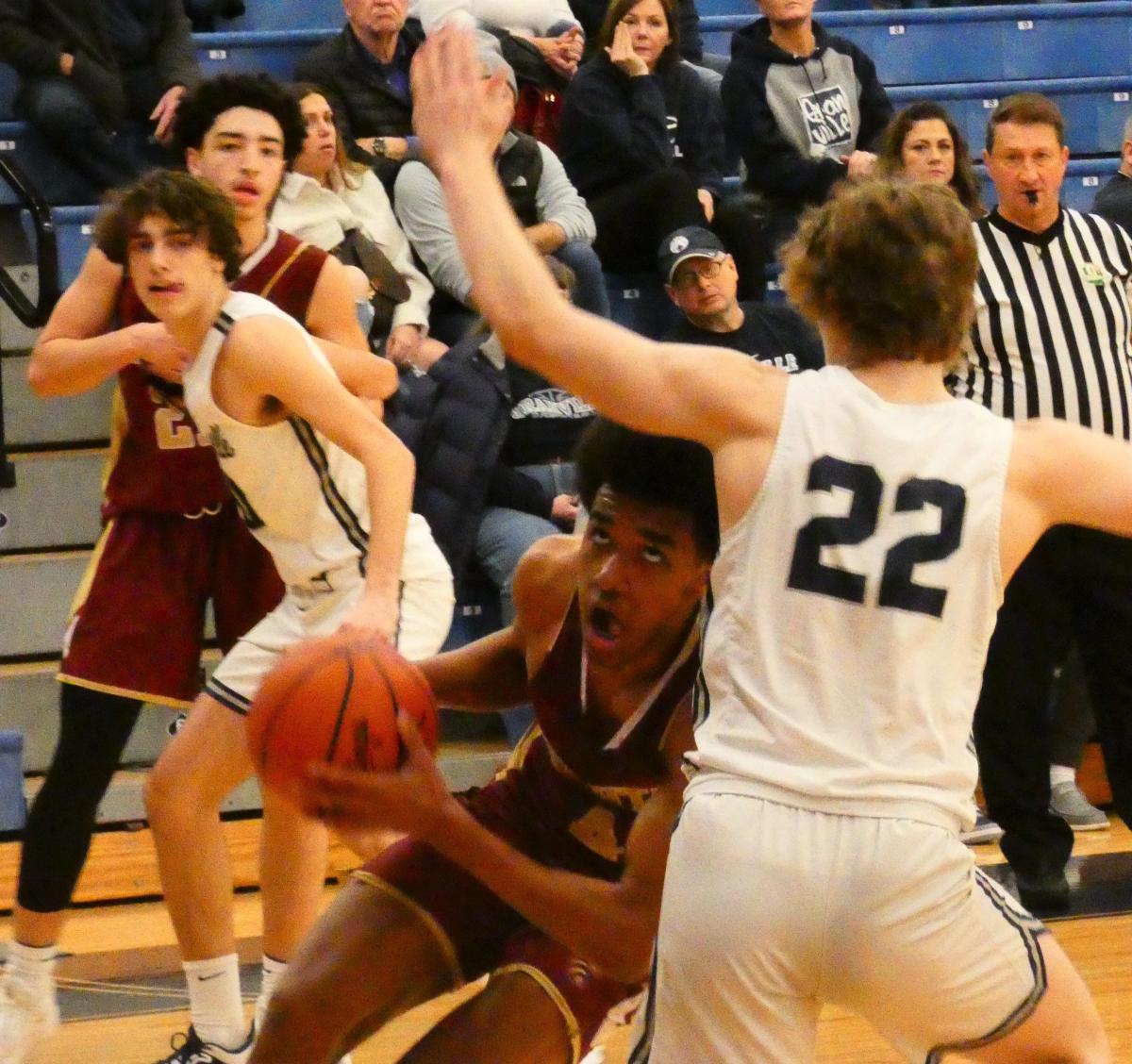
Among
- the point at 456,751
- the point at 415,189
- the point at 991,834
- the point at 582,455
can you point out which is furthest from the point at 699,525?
the point at 415,189

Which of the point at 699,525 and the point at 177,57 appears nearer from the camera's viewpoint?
the point at 699,525

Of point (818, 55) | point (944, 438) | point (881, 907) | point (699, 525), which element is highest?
point (818, 55)

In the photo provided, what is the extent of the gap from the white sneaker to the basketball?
1546 mm

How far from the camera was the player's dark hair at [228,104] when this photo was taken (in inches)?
162

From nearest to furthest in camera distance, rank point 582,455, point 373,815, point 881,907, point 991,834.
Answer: point 881,907 < point 373,815 < point 582,455 < point 991,834

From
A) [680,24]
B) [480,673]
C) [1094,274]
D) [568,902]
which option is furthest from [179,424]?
[680,24]

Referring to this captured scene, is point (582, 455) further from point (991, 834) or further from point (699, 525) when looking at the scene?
point (991, 834)

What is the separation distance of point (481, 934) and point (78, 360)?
170cm

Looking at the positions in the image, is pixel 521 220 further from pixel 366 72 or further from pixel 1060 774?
pixel 1060 774

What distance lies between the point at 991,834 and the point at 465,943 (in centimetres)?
270

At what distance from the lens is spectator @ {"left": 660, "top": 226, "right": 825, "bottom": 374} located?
598 centimetres

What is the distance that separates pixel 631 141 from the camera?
6.77m

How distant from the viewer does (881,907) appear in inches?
83.0

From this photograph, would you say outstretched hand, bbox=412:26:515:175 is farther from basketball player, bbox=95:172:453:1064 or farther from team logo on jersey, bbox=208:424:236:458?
team logo on jersey, bbox=208:424:236:458
